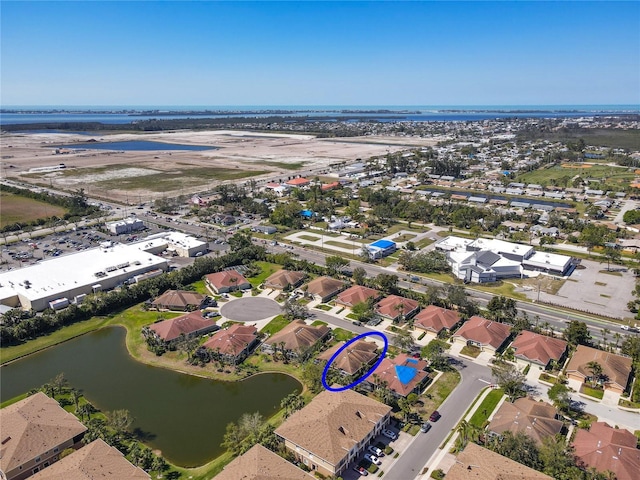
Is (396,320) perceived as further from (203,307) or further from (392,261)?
(203,307)

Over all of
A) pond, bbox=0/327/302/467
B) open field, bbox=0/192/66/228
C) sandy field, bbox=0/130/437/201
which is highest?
sandy field, bbox=0/130/437/201

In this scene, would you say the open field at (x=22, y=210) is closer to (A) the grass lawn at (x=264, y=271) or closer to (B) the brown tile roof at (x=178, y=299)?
(B) the brown tile roof at (x=178, y=299)

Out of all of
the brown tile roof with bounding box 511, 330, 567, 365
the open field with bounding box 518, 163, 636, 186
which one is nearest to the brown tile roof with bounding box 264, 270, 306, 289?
the brown tile roof with bounding box 511, 330, 567, 365

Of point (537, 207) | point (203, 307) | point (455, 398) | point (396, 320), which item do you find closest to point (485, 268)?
point (396, 320)

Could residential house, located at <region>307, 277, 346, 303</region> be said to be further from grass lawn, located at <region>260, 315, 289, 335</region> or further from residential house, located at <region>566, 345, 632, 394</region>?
residential house, located at <region>566, 345, 632, 394</region>

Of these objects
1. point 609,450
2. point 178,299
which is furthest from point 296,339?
point 609,450
